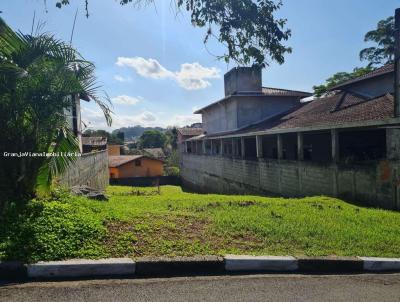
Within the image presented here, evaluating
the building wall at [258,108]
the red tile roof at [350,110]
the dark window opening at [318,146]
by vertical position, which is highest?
the building wall at [258,108]

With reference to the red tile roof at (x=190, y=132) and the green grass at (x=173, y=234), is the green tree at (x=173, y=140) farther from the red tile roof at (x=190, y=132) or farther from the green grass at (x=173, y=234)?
the green grass at (x=173, y=234)

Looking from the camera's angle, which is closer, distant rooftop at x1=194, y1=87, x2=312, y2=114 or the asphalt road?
the asphalt road

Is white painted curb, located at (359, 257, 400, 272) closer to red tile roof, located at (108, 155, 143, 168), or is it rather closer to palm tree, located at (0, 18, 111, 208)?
palm tree, located at (0, 18, 111, 208)

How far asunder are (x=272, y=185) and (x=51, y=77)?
12.2 m

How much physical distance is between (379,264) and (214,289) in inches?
90.2

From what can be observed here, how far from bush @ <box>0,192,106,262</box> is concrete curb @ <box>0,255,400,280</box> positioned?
0.17 m

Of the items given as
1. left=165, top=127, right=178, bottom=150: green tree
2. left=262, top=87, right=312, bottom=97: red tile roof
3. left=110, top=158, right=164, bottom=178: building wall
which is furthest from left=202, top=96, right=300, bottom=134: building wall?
left=165, top=127, right=178, bottom=150: green tree

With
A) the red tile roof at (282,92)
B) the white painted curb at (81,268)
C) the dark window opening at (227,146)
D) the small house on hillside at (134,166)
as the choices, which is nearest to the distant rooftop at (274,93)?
the red tile roof at (282,92)

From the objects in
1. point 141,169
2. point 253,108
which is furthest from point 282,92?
point 141,169

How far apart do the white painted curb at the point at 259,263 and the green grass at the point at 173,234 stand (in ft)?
0.73

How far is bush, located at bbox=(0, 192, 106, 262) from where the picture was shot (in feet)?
13.3

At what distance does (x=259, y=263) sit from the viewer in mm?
4195

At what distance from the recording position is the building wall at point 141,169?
40.8 metres

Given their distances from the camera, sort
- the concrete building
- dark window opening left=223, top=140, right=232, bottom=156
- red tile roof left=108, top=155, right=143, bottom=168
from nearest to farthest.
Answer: the concrete building
dark window opening left=223, top=140, right=232, bottom=156
red tile roof left=108, top=155, right=143, bottom=168
